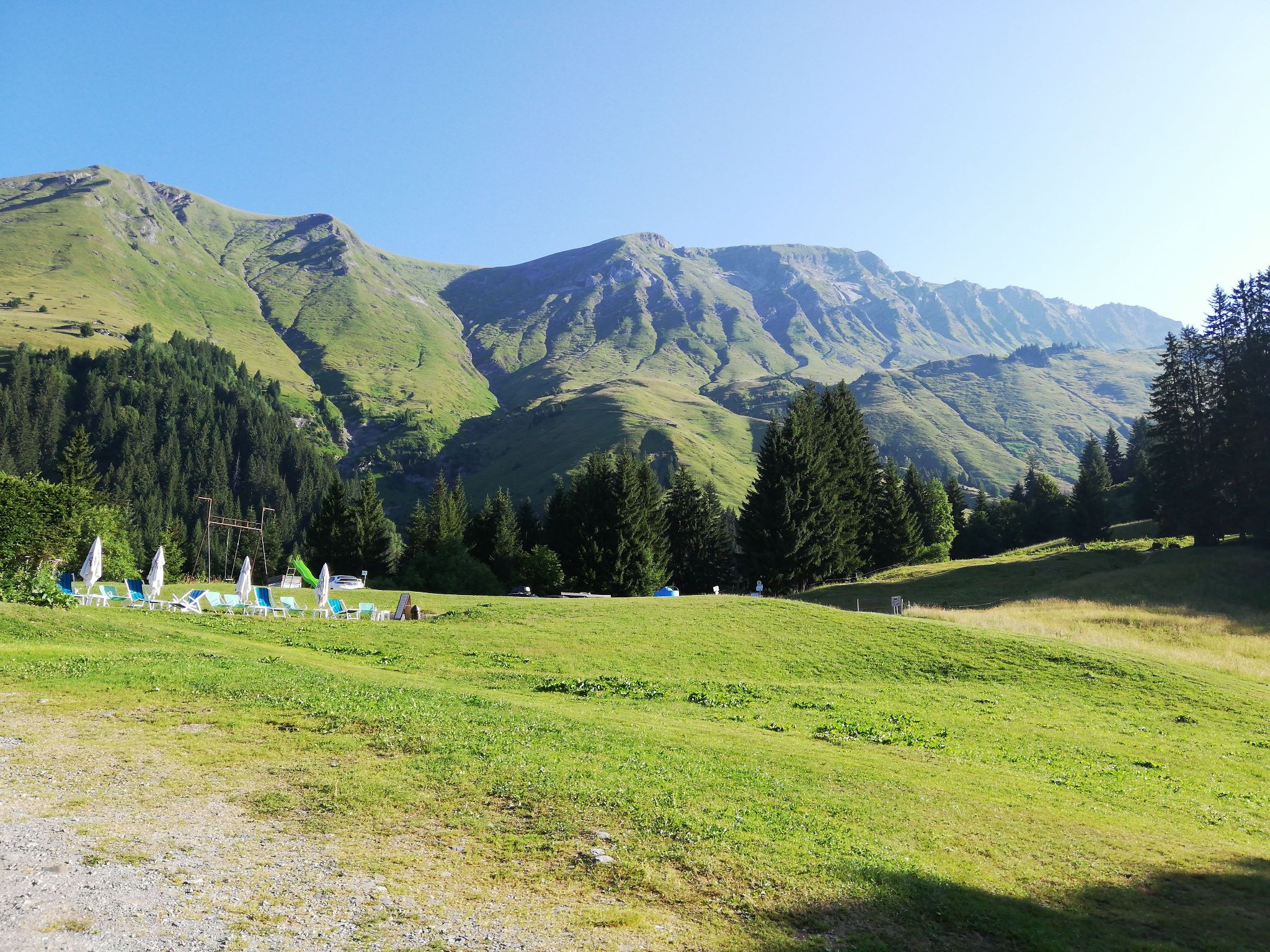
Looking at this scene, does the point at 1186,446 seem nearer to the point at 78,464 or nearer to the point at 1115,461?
the point at 1115,461

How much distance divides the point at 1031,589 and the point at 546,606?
3792 cm

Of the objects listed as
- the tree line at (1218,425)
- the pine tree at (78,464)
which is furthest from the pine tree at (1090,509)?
the pine tree at (78,464)

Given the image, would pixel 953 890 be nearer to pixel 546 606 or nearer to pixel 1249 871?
pixel 1249 871

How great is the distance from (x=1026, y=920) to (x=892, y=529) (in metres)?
80.2

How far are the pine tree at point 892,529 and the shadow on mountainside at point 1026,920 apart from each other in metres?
74.4

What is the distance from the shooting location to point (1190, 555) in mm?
58531

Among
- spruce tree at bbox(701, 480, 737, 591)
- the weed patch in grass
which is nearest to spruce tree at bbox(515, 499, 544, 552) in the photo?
spruce tree at bbox(701, 480, 737, 591)

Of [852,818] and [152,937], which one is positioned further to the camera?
[852,818]

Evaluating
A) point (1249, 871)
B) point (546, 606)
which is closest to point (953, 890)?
point (1249, 871)

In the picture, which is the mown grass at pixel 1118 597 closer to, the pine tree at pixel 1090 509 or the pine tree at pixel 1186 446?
the pine tree at pixel 1186 446

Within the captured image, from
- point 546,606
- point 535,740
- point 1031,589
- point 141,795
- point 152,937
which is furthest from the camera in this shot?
point 1031,589

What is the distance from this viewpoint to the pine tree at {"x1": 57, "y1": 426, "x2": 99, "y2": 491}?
3531 inches

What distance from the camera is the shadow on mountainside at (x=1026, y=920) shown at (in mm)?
8219

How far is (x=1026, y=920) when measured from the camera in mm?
9070
